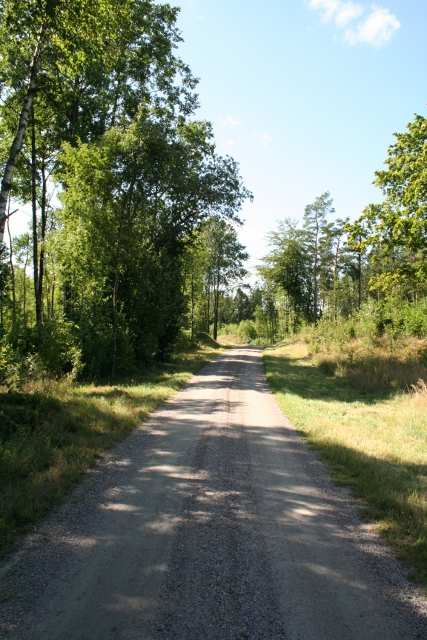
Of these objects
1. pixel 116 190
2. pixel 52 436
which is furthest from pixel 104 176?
pixel 52 436

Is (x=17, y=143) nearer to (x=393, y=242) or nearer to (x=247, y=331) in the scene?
(x=393, y=242)

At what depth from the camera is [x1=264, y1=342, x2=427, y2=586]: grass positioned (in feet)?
19.7

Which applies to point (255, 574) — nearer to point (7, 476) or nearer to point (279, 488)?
point (279, 488)

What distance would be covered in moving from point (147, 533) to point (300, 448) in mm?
5289

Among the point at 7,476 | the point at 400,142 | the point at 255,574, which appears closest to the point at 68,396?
the point at 7,476

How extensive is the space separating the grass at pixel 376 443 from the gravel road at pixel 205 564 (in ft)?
1.38

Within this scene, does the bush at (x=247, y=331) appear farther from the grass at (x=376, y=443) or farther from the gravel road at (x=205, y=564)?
the gravel road at (x=205, y=564)

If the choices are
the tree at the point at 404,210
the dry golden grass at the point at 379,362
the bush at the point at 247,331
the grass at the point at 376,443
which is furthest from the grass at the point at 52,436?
A: the bush at the point at 247,331

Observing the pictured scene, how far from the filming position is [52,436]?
9.19 meters

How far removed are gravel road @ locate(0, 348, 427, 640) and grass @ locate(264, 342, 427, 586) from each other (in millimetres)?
421

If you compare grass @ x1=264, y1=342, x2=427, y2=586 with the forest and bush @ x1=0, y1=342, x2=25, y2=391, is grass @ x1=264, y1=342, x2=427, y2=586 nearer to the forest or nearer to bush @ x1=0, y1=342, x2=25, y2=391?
the forest

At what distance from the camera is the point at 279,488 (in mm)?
7328

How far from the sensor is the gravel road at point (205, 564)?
3.79 m

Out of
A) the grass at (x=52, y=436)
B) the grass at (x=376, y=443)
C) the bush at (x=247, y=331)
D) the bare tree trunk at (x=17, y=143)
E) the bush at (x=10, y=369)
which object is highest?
the bare tree trunk at (x=17, y=143)
